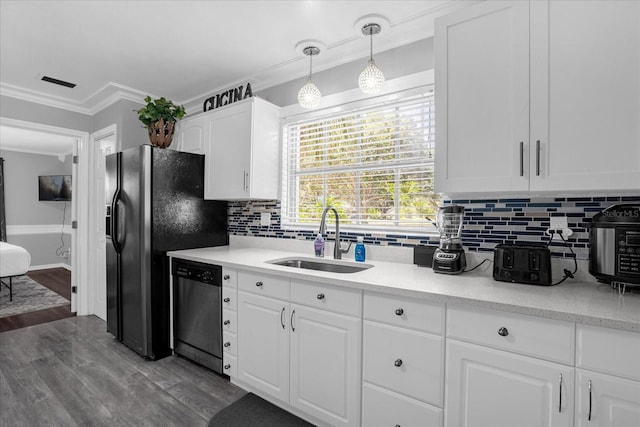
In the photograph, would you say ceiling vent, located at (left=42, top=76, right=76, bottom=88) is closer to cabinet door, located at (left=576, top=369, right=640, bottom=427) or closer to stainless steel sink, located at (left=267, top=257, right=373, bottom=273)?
stainless steel sink, located at (left=267, top=257, right=373, bottom=273)

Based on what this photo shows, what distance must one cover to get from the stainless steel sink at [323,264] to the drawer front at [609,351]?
46.8 inches

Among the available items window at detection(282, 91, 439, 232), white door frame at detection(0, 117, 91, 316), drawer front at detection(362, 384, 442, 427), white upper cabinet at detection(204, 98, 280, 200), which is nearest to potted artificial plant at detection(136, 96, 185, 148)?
white upper cabinet at detection(204, 98, 280, 200)

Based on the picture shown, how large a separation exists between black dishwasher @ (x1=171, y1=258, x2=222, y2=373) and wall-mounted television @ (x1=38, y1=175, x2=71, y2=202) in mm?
5354

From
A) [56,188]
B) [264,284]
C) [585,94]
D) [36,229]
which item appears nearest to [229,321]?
[264,284]

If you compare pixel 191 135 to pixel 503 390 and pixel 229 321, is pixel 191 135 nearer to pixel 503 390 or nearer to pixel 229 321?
pixel 229 321

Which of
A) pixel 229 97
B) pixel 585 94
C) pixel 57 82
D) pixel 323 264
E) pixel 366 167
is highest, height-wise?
pixel 57 82

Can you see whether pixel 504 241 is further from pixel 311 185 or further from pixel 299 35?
pixel 299 35

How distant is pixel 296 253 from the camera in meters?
2.77

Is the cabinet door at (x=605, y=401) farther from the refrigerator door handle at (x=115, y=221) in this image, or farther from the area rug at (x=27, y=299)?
the area rug at (x=27, y=299)

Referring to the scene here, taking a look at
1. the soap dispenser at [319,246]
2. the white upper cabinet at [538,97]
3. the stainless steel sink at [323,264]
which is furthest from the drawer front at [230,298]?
the white upper cabinet at [538,97]

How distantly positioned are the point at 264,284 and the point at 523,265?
1.43m

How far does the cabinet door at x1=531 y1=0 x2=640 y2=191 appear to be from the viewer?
4.31 ft

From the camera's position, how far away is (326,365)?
5.81ft

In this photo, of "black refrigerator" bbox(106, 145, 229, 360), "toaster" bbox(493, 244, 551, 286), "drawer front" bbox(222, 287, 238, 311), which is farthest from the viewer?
"black refrigerator" bbox(106, 145, 229, 360)
